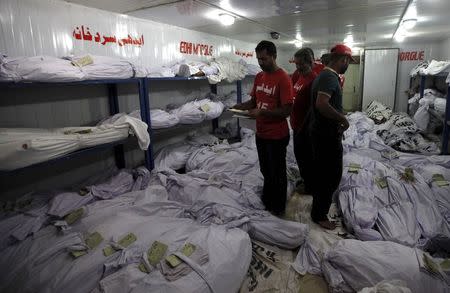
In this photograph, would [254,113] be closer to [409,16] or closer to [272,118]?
[272,118]

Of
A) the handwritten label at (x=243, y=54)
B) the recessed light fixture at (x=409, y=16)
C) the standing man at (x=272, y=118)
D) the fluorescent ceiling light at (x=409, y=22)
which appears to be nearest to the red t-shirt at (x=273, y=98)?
the standing man at (x=272, y=118)

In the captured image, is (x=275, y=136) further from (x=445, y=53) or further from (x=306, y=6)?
(x=445, y=53)

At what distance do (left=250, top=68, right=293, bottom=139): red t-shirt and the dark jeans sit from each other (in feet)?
1.74

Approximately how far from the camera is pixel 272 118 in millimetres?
2293

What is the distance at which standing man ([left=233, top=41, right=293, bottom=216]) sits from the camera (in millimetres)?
2219

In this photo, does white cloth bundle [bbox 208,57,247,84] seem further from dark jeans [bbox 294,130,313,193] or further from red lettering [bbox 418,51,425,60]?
red lettering [bbox 418,51,425,60]

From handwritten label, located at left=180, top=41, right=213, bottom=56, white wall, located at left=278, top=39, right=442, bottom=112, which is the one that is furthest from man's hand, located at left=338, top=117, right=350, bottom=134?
white wall, located at left=278, top=39, right=442, bottom=112

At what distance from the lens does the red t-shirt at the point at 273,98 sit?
2225 millimetres

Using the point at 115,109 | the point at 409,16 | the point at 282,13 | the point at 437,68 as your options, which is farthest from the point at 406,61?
the point at 115,109

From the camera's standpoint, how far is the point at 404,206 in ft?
7.68

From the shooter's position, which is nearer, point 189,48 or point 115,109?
point 115,109

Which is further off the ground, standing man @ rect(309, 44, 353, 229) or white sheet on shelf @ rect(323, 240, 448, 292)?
standing man @ rect(309, 44, 353, 229)

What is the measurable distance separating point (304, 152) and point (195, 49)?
2.27 meters

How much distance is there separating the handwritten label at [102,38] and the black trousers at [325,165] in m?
2.11
